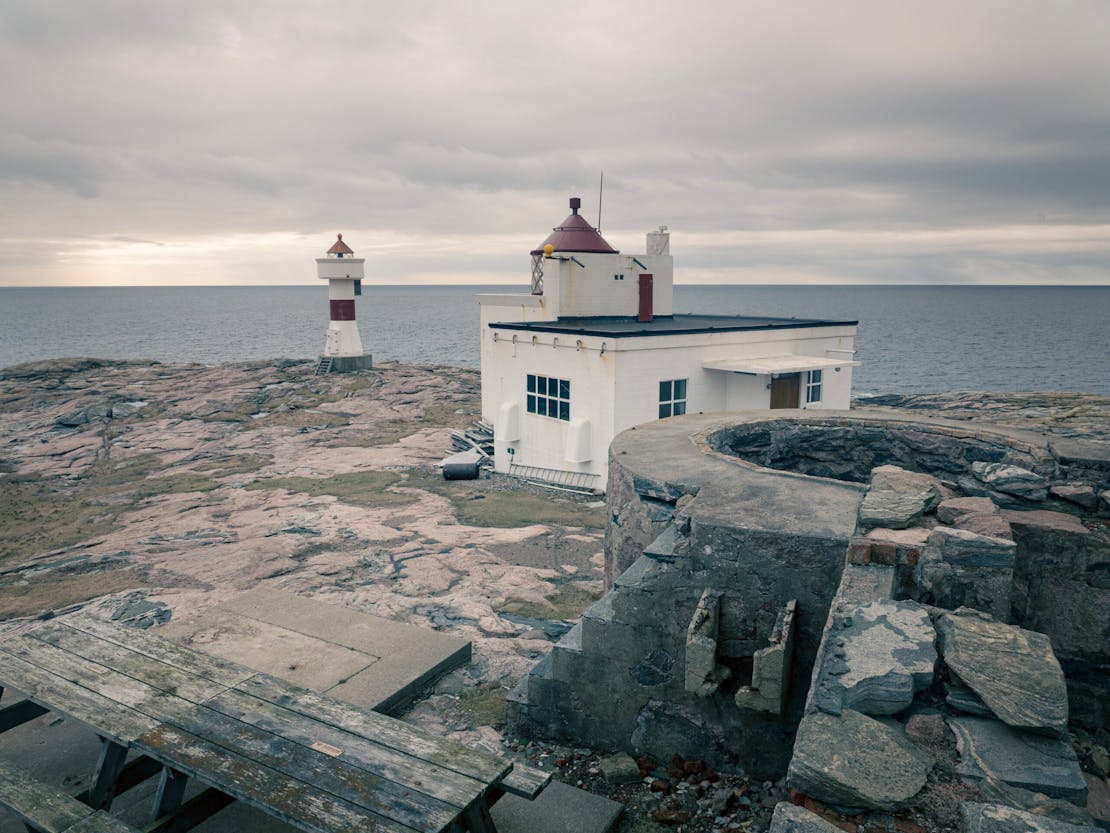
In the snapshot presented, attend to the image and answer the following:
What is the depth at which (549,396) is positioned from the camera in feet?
56.6

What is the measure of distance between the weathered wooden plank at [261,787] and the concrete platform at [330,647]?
7.21ft

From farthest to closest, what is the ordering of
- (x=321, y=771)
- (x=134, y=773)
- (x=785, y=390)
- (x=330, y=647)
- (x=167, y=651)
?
(x=785, y=390)
(x=330, y=647)
(x=167, y=651)
(x=134, y=773)
(x=321, y=771)

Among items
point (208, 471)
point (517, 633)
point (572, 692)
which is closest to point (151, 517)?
point (208, 471)

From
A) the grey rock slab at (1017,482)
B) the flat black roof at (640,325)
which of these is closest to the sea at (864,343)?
the flat black roof at (640,325)

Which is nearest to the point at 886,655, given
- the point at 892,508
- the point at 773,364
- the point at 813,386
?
the point at 892,508

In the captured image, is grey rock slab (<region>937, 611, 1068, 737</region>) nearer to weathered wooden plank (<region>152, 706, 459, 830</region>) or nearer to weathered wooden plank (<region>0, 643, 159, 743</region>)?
weathered wooden plank (<region>152, 706, 459, 830</region>)

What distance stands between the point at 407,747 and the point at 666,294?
60.8ft

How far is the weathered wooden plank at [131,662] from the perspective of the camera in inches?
187

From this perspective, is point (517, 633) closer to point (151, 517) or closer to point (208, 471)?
point (151, 517)

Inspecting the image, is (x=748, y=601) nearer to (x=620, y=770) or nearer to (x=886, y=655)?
(x=620, y=770)

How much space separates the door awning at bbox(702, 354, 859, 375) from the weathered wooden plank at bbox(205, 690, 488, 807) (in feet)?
43.1

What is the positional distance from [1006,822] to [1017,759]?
0.45 meters

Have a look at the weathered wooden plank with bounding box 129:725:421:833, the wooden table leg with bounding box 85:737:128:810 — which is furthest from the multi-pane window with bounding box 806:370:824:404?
the wooden table leg with bounding box 85:737:128:810

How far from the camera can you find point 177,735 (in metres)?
4.27
